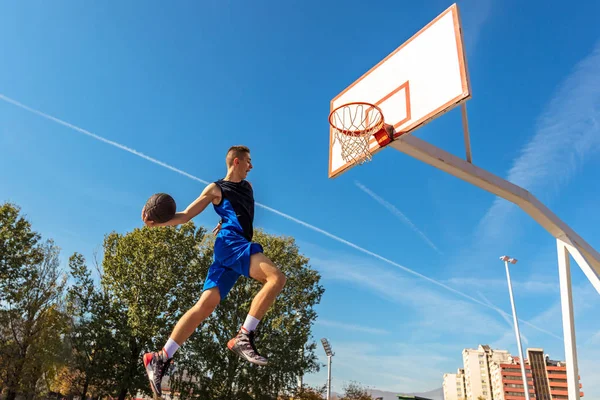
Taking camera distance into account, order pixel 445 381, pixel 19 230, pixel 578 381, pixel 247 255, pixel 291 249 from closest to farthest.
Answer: pixel 247 255
pixel 578 381
pixel 19 230
pixel 291 249
pixel 445 381

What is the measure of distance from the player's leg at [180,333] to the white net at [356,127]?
4.24 metres

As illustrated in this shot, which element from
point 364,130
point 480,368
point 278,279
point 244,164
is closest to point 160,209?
point 244,164

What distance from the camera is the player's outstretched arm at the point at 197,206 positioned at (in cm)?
385

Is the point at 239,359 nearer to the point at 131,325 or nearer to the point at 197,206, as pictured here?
the point at 131,325

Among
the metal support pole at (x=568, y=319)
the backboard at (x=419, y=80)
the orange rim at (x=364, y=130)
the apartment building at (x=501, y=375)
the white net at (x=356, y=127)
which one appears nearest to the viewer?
the backboard at (x=419, y=80)

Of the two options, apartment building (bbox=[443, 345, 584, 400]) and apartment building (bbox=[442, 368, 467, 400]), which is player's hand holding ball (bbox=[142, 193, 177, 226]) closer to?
apartment building (bbox=[443, 345, 584, 400])

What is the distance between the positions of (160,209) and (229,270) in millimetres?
805

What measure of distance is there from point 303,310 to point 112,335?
1136 centimetres

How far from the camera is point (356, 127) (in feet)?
Answer: 25.1

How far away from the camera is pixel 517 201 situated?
784cm

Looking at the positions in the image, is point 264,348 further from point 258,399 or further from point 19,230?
point 19,230

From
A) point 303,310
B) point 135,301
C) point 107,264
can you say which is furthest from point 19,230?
point 303,310

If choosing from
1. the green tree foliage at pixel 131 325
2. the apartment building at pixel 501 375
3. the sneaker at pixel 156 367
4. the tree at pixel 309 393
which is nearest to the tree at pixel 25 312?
the green tree foliage at pixel 131 325

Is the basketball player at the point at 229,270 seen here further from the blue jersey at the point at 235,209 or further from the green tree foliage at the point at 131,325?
the green tree foliage at the point at 131,325
